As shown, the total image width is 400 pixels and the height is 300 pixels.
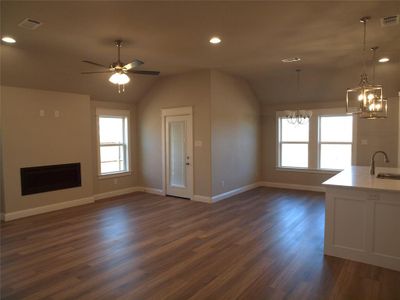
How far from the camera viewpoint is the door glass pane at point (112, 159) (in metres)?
6.97

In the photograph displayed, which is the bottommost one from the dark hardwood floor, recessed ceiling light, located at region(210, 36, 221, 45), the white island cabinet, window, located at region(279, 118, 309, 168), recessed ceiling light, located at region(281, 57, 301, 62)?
the dark hardwood floor

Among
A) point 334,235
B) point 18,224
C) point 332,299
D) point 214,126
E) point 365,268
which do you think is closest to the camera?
point 332,299

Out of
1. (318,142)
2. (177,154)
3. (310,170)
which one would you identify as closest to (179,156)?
(177,154)

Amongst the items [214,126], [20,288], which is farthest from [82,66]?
[20,288]

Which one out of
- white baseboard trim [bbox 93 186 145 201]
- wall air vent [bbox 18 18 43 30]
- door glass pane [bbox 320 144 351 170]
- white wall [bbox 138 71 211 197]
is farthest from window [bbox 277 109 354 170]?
wall air vent [bbox 18 18 43 30]

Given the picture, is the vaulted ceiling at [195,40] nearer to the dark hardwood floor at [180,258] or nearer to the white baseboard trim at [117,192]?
the white baseboard trim at [117,192]

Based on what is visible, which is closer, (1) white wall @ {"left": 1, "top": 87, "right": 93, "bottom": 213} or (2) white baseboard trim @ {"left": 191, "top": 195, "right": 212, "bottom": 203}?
(1) white wall @ {"left": 1, "top": 87, "right": 93, "bottom": 213}

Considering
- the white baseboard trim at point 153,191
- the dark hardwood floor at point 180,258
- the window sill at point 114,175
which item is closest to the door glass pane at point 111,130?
the window sill at point 114,175

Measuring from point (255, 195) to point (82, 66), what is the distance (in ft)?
15.9

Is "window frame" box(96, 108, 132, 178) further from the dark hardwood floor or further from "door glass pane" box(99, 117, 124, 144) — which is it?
the dark hardwood floor

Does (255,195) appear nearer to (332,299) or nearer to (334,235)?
(334,235)

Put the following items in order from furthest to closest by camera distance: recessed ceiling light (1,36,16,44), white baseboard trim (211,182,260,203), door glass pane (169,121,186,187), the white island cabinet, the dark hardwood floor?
door glass pane (169,121,186,187) → white baseboard trim (211,182,260,203) → recessed ceiling light (1,36,16,44) → the white island cabinet → the dark hardwood floor

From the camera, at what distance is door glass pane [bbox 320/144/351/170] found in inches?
280

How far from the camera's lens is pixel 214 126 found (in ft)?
20.2
